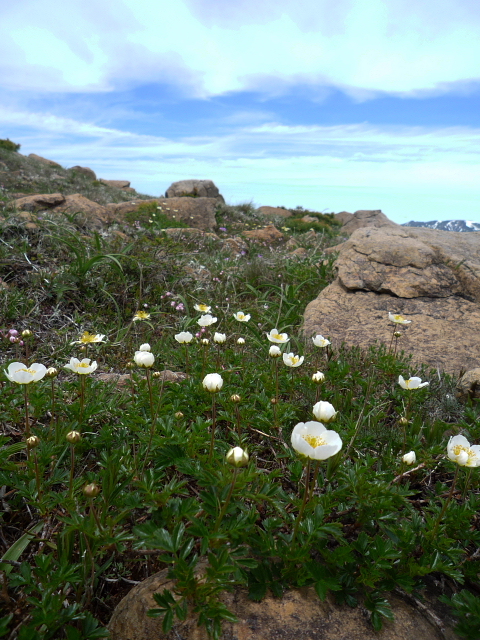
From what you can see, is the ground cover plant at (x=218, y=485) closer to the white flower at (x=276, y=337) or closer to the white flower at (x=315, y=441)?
the white flower at (x=315, y=441)

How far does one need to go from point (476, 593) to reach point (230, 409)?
1311 millimetres

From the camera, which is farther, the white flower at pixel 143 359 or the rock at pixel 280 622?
the white flower at pixel 143 359

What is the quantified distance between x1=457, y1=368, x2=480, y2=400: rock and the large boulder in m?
0.43

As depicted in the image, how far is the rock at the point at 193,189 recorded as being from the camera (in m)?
17.5

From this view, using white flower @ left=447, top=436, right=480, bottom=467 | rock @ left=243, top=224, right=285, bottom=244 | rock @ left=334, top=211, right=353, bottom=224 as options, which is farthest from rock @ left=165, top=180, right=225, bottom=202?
white flower @ left=447, top=436, right=480, bottom=467

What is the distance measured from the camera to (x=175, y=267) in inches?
226

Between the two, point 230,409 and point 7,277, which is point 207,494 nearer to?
point 230,409

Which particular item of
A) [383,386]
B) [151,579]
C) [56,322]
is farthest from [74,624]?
[56,322]

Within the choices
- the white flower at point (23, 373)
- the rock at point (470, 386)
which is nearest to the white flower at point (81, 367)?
the white flower at point (23, 373)

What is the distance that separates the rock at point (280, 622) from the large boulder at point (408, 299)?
2675 millimetres

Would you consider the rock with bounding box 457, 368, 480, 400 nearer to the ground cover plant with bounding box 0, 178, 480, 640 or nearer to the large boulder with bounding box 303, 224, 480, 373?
the ground cover plant with bounding box 0, 178, 480, 640

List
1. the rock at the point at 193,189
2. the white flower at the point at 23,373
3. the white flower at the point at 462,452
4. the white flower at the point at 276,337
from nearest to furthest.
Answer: the white flower at the point at 462,452
the white flower at the point at 23,373
the white flower at the point at 276,337
the rock at the point at 193,189

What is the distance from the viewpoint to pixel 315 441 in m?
1.56

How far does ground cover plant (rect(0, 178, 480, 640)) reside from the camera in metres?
1.42
